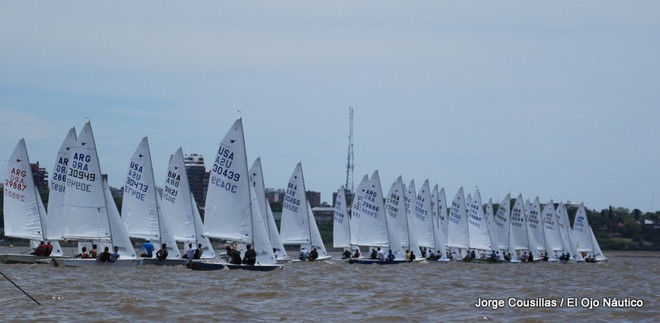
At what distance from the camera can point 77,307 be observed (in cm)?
2553

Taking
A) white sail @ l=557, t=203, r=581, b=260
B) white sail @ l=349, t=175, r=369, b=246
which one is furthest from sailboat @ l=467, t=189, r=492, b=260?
white sail @ l=349, t=175, r=369, b=246

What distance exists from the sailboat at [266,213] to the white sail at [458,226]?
20937mm

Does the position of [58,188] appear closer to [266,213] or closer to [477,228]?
[266,213]

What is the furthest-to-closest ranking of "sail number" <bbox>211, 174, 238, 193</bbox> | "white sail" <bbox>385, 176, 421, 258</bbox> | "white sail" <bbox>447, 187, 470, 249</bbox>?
"white sail" <bbox>447, 187, 470, 249</bbox> < "white sail" <bbox>385, 176, 421, 258</bbox> < "sail number" <bbox>211, 174, 238, 193</bbox>

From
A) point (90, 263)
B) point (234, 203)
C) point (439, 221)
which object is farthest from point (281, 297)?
point (439, 221)

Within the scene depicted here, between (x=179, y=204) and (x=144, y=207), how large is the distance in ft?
13.1

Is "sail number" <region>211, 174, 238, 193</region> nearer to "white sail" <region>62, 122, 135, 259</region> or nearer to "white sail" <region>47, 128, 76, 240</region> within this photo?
"white sail" <region>62, 122, 135, 259</region>

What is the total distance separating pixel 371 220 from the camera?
6294cm

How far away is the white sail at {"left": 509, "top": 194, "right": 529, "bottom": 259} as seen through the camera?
8250cm

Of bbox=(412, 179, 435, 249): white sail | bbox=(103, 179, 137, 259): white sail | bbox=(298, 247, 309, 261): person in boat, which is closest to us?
bbox=(103, 179, 137, 259): white sail

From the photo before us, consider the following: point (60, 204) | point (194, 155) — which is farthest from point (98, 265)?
point (194, 155)

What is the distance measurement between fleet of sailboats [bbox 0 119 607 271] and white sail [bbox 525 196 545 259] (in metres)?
2.66

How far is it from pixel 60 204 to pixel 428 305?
23549 millimetres

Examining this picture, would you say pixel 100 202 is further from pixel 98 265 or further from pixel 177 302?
pixel 177 302
